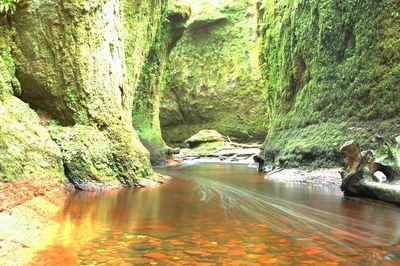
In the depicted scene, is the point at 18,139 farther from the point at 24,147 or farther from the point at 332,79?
the point at 332,79

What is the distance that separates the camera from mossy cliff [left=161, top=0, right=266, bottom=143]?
37.9m

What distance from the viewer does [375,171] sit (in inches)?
257

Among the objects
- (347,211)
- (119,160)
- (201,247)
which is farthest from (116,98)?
(201,247)

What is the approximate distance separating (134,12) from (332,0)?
258 inches

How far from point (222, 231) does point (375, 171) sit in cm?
349

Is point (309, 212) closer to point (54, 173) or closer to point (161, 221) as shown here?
point (161, 221)

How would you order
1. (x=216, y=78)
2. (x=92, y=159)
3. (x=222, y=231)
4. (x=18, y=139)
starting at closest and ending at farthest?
1. (x=222, y=231)
2. (x=18, y=139)
3. (x=92, y=159)
4. (x=216, y=78)

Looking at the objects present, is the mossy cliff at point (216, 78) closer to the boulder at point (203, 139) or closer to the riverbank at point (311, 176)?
the boulder at point (203, 139)

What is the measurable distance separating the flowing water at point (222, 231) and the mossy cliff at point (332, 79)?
10.3 feet

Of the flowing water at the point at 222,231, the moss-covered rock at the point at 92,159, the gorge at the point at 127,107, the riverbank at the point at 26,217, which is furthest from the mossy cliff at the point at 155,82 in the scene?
the riverbank at the point at 26,217

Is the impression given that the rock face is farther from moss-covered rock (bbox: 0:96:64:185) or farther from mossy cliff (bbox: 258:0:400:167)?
mossy cliff (bbox: 258:0:400:167)

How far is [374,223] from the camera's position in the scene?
15.6 ft

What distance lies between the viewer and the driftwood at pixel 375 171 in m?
6.05

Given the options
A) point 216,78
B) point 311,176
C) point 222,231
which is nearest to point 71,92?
point 222,231
